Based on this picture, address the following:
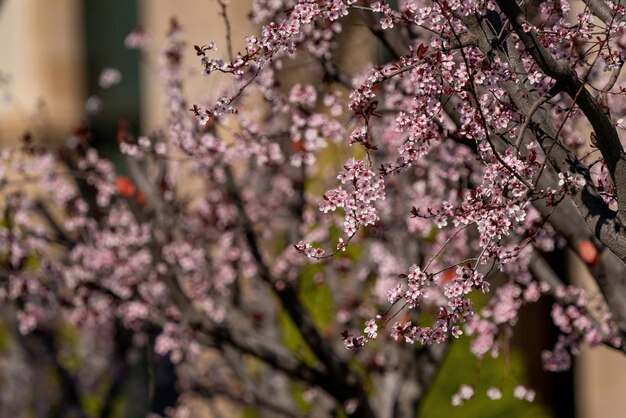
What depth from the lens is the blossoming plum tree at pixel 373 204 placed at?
4.80m

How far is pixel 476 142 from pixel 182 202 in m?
5.67

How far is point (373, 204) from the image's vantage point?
8.74m

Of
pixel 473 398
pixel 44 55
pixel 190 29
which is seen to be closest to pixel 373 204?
pixel 473 398

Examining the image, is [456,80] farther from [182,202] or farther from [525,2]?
[182,202]

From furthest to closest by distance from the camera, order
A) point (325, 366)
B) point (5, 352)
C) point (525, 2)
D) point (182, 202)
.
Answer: point (5, 352)
point (182, 202)
point (325, 366)
point (525, 2)

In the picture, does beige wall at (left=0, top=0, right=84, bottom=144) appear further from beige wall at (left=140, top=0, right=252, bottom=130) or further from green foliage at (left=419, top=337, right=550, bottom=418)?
green foliage at (left=419, top=337, right=550, bottom=418)

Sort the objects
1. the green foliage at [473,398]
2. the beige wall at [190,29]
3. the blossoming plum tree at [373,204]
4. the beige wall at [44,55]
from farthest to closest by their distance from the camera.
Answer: the beige wall at [44,55] < the beige wall at [190,29] < the green foliage at [473,398] < the blossoming plum tree at [373,204]

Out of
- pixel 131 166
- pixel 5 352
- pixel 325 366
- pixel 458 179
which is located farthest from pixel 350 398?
Answer: pixel 5 352

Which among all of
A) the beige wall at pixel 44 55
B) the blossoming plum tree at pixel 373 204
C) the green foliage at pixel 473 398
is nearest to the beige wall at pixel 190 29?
the beige wall at pixel 44 55

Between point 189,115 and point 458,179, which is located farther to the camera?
point 189,115

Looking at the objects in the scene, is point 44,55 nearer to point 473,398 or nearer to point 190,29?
point 190,29

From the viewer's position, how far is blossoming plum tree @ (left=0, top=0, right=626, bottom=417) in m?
4.80

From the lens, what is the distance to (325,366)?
7895mm

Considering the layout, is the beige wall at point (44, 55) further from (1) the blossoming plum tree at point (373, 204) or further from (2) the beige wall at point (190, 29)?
(1) the blossoming plum tree at point (373, 204)
